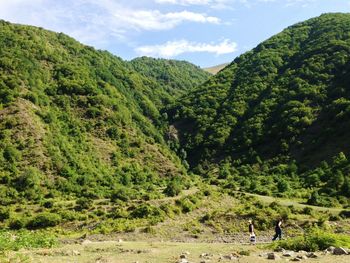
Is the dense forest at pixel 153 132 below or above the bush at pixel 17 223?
above

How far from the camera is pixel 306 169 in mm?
84688

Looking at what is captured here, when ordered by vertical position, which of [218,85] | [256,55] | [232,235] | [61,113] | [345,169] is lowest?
[232,235]

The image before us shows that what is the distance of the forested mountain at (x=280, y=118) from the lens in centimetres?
8275

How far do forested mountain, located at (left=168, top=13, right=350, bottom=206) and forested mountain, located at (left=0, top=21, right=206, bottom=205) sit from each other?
1119 cm

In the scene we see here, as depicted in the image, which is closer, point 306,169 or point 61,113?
point 306,169

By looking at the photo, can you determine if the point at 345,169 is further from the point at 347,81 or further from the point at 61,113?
the point at 61,113

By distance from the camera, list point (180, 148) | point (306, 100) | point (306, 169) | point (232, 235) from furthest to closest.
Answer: point (180, 148) < point (306, 100) < point (306, 169) < point (232, 235)

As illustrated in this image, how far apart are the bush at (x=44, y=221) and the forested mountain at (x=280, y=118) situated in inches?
1297

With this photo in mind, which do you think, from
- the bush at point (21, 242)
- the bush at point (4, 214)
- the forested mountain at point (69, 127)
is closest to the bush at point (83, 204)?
the forested mountain at point (69, 127)

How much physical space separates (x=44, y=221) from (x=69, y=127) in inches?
1734

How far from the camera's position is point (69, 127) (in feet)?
320

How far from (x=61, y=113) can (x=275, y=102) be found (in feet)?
172

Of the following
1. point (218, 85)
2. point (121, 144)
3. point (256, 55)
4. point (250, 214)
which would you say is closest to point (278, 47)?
point (256, 55)

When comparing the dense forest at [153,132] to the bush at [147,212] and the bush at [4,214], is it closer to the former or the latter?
the bush at [147,212]
